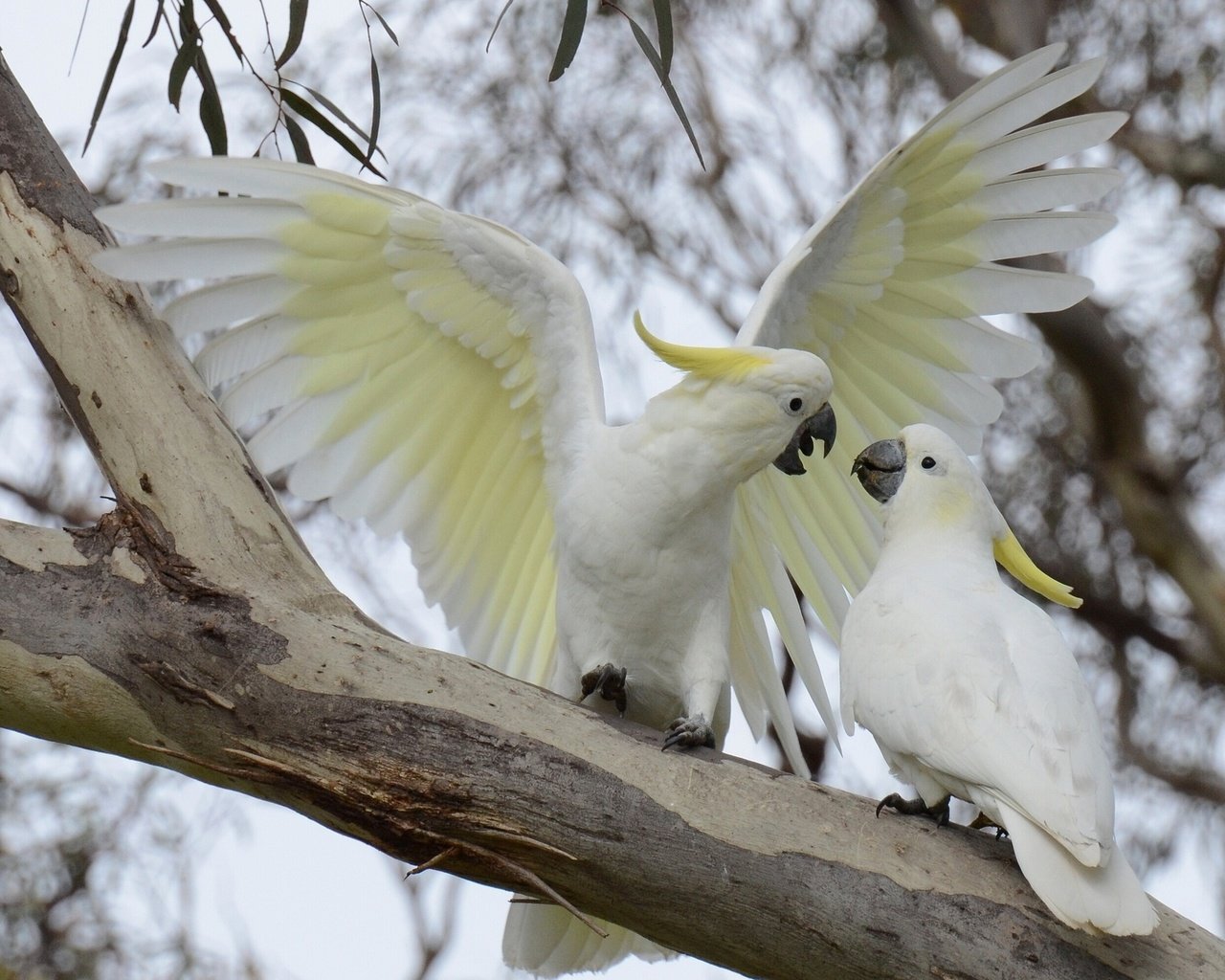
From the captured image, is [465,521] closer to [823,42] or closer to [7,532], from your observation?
[7,532]

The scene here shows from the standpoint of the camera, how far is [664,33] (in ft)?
6.86

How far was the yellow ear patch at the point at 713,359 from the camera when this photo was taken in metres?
2.25

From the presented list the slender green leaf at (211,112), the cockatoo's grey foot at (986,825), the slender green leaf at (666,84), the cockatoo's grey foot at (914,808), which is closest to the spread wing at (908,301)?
the slender green leaf at (666,84)

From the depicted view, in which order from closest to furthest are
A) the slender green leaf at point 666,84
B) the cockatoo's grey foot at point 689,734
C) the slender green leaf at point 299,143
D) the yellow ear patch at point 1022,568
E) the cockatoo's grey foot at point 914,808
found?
the cockatoo's grey foot at point 914,808, the cockatoo's grey foot at point 689,734, the slender green leaf at point 666,84, the yellow ear patch at point 1022,568, the slender green leaf at point 299,143

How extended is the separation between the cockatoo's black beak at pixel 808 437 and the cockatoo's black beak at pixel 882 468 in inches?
2.6

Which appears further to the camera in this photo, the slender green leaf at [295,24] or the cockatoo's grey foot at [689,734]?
the slender green leaf at [295,24]

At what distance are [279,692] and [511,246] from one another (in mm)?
857

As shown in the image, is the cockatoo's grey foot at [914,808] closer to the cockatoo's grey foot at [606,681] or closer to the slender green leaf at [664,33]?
the cockatoo's grey foot at [606,681]

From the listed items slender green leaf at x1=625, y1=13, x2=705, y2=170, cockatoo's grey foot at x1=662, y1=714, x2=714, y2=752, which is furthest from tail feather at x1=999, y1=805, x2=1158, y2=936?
slender green leaf at x1=625, y1=13, x2=705, y2=170

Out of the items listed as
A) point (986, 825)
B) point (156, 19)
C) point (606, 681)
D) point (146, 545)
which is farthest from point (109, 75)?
point (986, 825)

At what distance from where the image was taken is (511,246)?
231cm

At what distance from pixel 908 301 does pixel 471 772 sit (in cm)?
131

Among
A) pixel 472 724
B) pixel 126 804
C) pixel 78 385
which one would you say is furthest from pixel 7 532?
pixel 126 804

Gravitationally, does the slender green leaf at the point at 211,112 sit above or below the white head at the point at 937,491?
above
